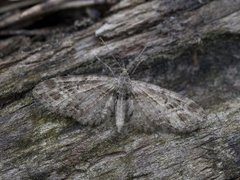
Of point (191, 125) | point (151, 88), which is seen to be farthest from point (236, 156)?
point (151, 88)

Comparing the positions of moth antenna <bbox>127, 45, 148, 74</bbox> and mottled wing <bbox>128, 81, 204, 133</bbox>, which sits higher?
moth antenna <bbox>127, 45, 148, 74</bbox>

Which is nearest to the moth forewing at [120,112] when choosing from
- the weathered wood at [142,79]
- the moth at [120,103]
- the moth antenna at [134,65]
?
the moth at [120,103]

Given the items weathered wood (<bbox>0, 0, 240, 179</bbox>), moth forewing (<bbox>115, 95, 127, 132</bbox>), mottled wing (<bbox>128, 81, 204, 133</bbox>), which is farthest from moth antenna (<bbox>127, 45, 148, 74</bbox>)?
moth forewing (<bbox>115, 95, 127, 132</bbox>)

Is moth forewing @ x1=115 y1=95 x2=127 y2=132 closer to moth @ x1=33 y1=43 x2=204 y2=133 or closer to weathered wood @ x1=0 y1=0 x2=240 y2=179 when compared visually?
moth @ x1=33 y1=43 x2=204 y2=133

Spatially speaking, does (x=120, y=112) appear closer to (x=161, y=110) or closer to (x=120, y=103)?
A: (x=120, y=103)

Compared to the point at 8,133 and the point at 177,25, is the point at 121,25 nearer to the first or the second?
the point at 177,25

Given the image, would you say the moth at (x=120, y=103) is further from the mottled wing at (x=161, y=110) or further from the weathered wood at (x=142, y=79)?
the weathered wood at (x=142, y=79)
